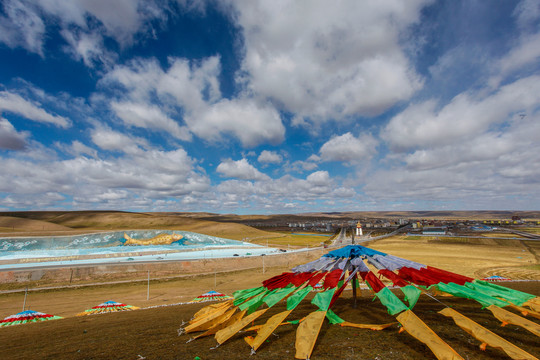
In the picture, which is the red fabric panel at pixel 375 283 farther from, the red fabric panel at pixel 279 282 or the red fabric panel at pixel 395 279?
the red fabric panel at pixel 279 282

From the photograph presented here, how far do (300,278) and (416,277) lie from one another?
13.6ft

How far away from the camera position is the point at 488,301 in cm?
747

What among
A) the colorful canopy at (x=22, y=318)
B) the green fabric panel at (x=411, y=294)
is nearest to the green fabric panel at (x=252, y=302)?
the green fabric panel at (x=411, y=294)

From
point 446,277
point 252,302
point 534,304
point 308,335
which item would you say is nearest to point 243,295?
point 252,302

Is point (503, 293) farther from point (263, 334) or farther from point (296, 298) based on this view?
point (263, 334)

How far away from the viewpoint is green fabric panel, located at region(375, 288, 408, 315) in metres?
7.11

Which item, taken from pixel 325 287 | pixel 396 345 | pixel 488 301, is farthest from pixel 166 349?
pixel 488 301

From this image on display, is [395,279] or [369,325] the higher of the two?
[395,279]

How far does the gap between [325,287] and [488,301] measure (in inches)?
189

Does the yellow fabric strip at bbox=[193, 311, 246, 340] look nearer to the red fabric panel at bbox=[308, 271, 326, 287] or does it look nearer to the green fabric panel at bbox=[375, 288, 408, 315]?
the red fabric panel at bbox=[308, 271, 326, 287]

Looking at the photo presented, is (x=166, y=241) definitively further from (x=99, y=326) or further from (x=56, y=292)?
(x=99, y=326)

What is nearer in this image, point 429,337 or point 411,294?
point 429,337

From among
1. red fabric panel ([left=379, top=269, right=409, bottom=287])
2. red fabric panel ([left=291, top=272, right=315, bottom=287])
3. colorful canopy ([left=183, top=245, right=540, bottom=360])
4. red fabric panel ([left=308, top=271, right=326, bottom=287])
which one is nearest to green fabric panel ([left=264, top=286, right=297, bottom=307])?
colorful canopy ([left=183, top=245, right=540, bottom=360])

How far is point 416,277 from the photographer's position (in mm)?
8602
